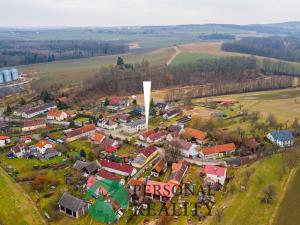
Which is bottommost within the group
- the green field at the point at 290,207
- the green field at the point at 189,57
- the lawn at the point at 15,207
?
the lawn at the point at 15,207

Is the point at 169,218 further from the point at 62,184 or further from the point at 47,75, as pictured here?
the point at 47,75

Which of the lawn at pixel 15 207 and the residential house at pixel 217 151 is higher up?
the residential house at pixel 217 151

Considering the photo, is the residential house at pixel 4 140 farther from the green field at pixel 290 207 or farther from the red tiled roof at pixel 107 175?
the green field at pixel 290 207

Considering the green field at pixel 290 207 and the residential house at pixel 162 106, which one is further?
the residential house at pixel 162 106

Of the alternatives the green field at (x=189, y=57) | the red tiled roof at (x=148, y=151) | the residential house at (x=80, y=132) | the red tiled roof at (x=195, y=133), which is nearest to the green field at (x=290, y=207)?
the red tiled roof at (x=195, y=133)

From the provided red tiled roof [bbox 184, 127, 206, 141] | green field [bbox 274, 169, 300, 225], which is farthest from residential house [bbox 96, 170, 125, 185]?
green field [bbox 274, 169, 300, 225]

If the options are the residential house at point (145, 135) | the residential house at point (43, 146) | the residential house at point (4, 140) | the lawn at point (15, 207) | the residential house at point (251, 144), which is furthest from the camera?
the residential house at point (145, 135)

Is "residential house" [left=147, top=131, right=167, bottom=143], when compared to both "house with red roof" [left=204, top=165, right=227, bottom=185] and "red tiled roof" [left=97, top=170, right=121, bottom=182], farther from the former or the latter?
"house with red roof" [left=204, top=165, right=227, bottom=185]
